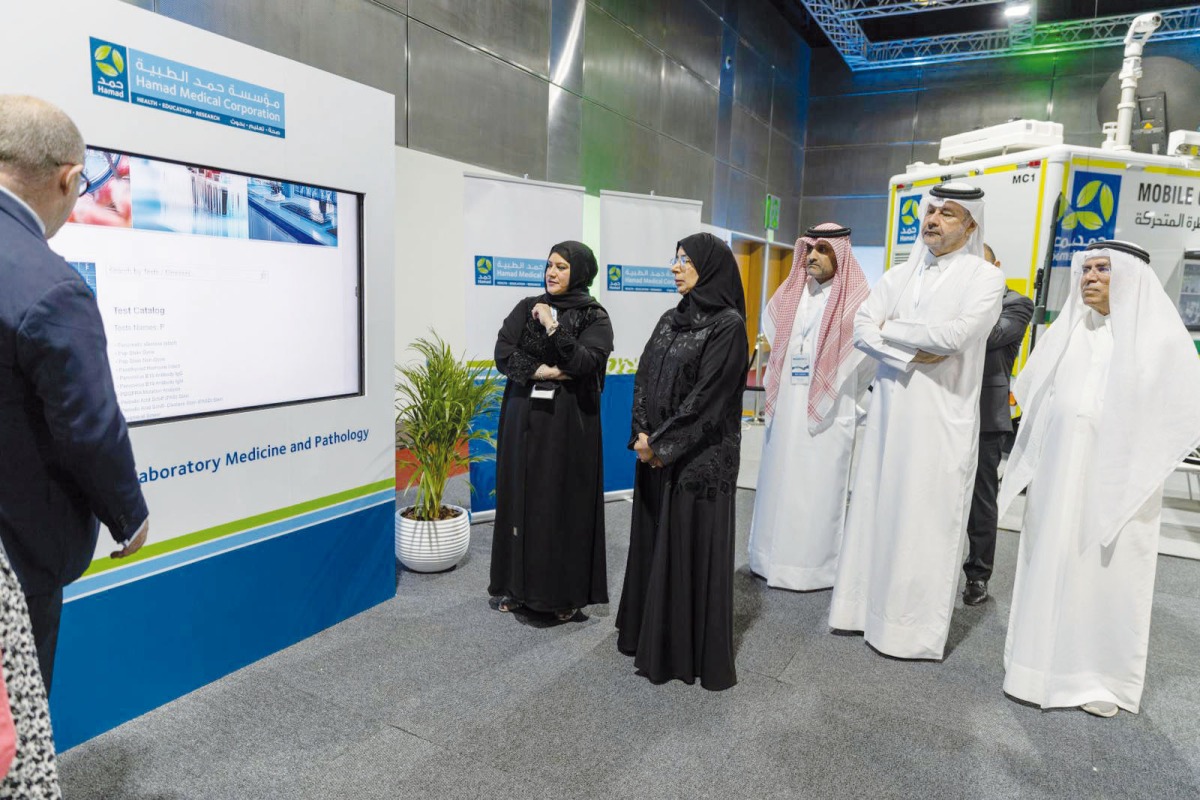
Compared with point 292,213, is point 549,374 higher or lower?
lower

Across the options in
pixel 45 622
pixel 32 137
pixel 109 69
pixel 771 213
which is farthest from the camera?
pixel 771 213

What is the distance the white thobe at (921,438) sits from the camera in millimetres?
2762

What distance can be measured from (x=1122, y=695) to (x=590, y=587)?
76.9 inches

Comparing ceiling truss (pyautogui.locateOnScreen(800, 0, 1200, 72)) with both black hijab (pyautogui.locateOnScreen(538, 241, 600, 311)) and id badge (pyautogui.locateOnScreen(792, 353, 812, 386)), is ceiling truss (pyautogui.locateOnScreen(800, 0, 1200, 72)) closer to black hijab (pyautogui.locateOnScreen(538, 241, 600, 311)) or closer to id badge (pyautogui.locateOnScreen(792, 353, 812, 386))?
id badge (pyautogui.locateOnScreen(792, 353, 812, 386))

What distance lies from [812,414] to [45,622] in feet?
9.63

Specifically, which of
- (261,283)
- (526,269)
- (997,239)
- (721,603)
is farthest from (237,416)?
(997,239)

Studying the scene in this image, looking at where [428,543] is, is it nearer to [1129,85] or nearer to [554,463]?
[554,463]

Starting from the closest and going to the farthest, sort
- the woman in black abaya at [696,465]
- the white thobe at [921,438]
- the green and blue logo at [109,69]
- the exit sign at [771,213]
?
the green and blue logo at [109,69], the woman in black abaya at [696,465], the white thobe at [921,438], the exit sign at [771,213]

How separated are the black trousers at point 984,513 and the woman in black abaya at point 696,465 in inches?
62.0

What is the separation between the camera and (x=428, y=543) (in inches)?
143

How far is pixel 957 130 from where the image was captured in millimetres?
9688

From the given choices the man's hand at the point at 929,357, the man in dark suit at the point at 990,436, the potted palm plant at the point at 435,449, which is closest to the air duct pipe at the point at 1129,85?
the man in dark suit at the point at 990,436

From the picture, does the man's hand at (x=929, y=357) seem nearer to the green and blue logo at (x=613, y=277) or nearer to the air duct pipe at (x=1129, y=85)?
the green and blue logo at (x=613, y=277)

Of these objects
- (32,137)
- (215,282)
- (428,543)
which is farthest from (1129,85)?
(32,137)
